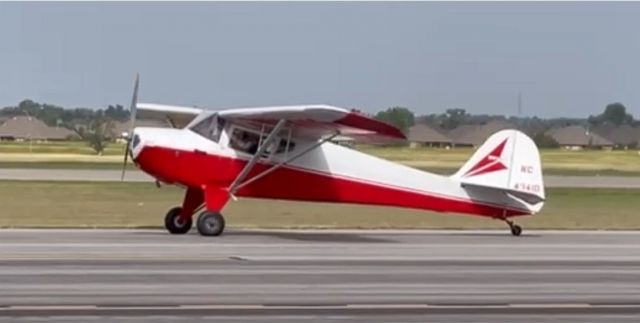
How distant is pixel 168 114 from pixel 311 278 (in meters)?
11.7

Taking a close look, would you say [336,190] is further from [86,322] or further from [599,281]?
[86,322]

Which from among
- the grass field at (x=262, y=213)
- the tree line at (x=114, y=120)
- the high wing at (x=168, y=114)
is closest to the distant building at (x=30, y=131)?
the tree line at (x=114, y=120)

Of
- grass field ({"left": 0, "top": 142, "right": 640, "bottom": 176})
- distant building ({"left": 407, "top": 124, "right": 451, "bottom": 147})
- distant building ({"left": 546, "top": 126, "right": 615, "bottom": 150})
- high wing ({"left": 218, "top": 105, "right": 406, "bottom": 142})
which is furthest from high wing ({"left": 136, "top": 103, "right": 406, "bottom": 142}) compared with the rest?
distant building ({"left": 546, "top": 126, "right": 615, "bottom": 150})

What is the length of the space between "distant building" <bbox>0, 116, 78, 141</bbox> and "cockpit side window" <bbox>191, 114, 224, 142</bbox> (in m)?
127

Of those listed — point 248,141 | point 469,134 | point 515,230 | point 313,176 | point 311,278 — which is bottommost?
point 469,134

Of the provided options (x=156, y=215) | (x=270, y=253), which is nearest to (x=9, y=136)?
(x=156, y=215)

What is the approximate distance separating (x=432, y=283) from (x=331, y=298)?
6.65ft

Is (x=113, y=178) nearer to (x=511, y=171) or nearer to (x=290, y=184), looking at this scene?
(x=290, y=184)

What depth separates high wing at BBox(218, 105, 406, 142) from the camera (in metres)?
22.0

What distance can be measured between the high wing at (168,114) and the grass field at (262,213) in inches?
82.3

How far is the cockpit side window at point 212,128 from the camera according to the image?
23906mm

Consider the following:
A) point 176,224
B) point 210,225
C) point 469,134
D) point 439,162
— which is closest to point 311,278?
point 210,225

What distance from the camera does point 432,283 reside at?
15148mm

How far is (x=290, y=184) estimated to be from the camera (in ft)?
79.6
